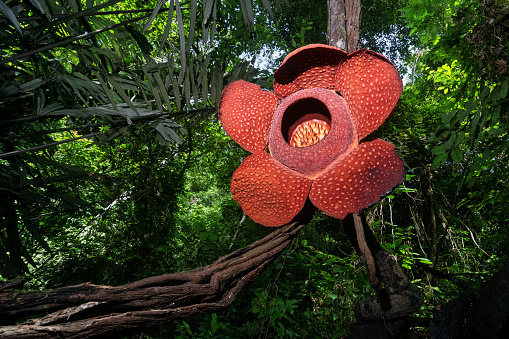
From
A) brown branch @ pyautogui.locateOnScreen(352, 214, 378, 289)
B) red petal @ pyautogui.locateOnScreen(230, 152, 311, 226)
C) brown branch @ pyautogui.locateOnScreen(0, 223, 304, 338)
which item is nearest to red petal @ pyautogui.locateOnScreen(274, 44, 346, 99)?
red petal @ pyautogui.locateOnScreen(230, 152, 311, 226)

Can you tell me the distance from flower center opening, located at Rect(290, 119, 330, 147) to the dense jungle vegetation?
0.29m

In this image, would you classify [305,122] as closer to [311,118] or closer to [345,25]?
[311,118]

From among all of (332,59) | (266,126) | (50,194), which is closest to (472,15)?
(332,59)

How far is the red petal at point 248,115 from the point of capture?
794 millimetres

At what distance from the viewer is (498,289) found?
0.51 m

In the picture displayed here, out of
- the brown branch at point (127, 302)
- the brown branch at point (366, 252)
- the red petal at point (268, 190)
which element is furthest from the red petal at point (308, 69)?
the brown branch at point (127, 302)

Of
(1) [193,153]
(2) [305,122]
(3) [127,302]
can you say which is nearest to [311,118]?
(2) [305,122]

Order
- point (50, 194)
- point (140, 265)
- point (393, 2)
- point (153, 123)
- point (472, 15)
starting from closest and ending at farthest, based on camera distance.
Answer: point (153, 123)
point (472, 15)
point (50, 194)
point (140, 265)
point (393, 2)

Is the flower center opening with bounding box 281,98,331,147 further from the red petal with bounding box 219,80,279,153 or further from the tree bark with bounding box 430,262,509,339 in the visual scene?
the tree bark with bounding box 430,262,509,339

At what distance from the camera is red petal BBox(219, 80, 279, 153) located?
794 millimetres

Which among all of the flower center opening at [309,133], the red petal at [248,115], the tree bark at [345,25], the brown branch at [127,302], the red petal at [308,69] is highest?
the tree bark at [345,25]

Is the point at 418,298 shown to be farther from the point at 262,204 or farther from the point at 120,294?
the point at 120,294

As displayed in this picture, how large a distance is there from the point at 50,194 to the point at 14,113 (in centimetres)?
49

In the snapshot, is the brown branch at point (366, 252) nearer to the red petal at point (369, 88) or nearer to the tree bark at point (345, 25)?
the red petal at point (369, 88)
